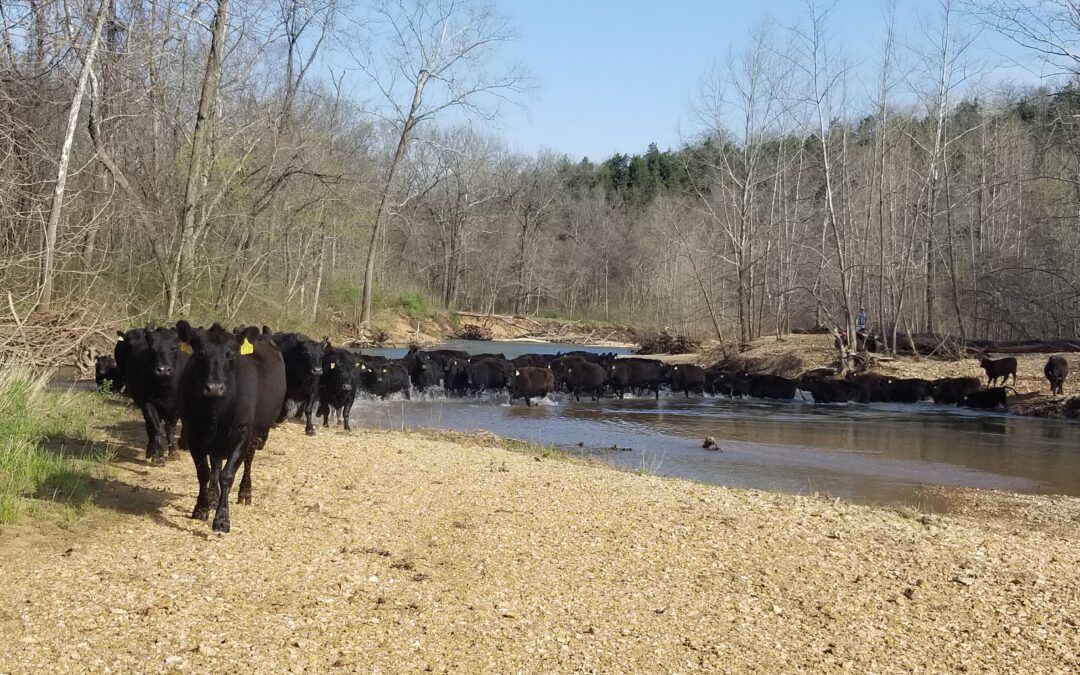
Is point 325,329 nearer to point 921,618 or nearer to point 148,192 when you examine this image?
point 148,192

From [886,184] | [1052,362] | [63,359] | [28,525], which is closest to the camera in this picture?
[28,525]

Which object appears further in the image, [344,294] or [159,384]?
[344,294]

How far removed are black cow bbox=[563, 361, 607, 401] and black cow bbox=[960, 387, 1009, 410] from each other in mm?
10482

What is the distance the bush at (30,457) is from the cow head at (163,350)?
1154 millimetres

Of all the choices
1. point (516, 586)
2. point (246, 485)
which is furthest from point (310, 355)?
point (516, 586)

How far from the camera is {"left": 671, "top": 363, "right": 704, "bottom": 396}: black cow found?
2916cm

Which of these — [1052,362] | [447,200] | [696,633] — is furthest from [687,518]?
[447,200]

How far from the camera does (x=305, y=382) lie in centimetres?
1245

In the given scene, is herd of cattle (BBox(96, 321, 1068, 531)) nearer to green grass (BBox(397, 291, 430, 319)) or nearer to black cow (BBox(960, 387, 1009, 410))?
black cow (BBox(960, 387, 1009, 410))

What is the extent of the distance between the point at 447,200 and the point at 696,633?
65.3 m

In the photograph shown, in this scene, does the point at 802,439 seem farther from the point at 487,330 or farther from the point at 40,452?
the point at 487,330

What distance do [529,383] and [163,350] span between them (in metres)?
15.1

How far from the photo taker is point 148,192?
2002 cm

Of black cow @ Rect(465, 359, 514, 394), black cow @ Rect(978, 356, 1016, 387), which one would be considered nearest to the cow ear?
black cow @ Rect(465, 359, 514, 394)
